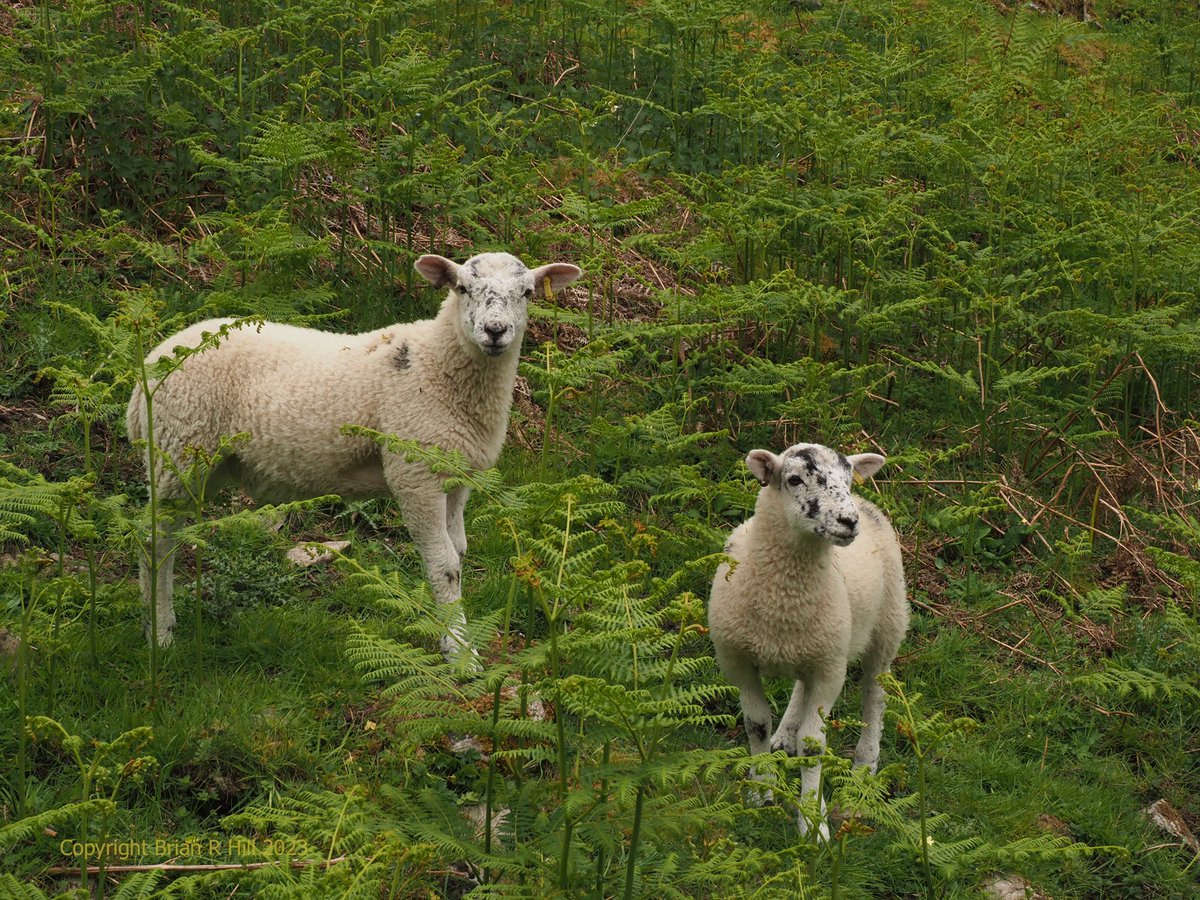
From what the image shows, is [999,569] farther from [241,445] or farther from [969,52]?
[969,52]

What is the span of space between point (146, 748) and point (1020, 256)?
657 cm

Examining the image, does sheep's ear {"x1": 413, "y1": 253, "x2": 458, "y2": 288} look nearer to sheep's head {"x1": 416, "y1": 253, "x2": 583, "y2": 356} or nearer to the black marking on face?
sheep's head {"x1": 416, "y1": 253, "x2": 583, "y2": 356}

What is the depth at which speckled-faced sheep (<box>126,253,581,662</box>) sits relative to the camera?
6562mm

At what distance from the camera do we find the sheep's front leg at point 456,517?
22.3 ft

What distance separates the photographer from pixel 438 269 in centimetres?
693

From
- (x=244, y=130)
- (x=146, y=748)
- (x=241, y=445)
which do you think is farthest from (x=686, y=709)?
(x=244, y=130)

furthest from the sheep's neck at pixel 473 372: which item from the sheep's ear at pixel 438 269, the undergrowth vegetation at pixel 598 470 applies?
the undergrowth vegetation at pixel 598 470

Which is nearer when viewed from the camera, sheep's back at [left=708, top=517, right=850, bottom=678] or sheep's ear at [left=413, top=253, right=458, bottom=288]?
sheep's back at [left=708, top=517, right=850, bottom=678]

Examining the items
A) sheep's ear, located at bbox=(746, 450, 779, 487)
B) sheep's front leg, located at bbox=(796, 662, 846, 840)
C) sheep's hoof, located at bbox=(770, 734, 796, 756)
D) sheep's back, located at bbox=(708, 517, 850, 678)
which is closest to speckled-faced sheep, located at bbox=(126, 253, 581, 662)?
sheep's ear, located at bbox=(746, 450, 779, 487)

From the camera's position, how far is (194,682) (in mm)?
5910

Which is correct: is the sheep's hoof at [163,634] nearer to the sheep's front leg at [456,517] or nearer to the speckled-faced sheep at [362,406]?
Answer: the speckled-faced sheep at [362,406]

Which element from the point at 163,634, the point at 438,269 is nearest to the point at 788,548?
the point at 438,269

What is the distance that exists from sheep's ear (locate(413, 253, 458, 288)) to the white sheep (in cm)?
202

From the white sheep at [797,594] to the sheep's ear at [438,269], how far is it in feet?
6.64
